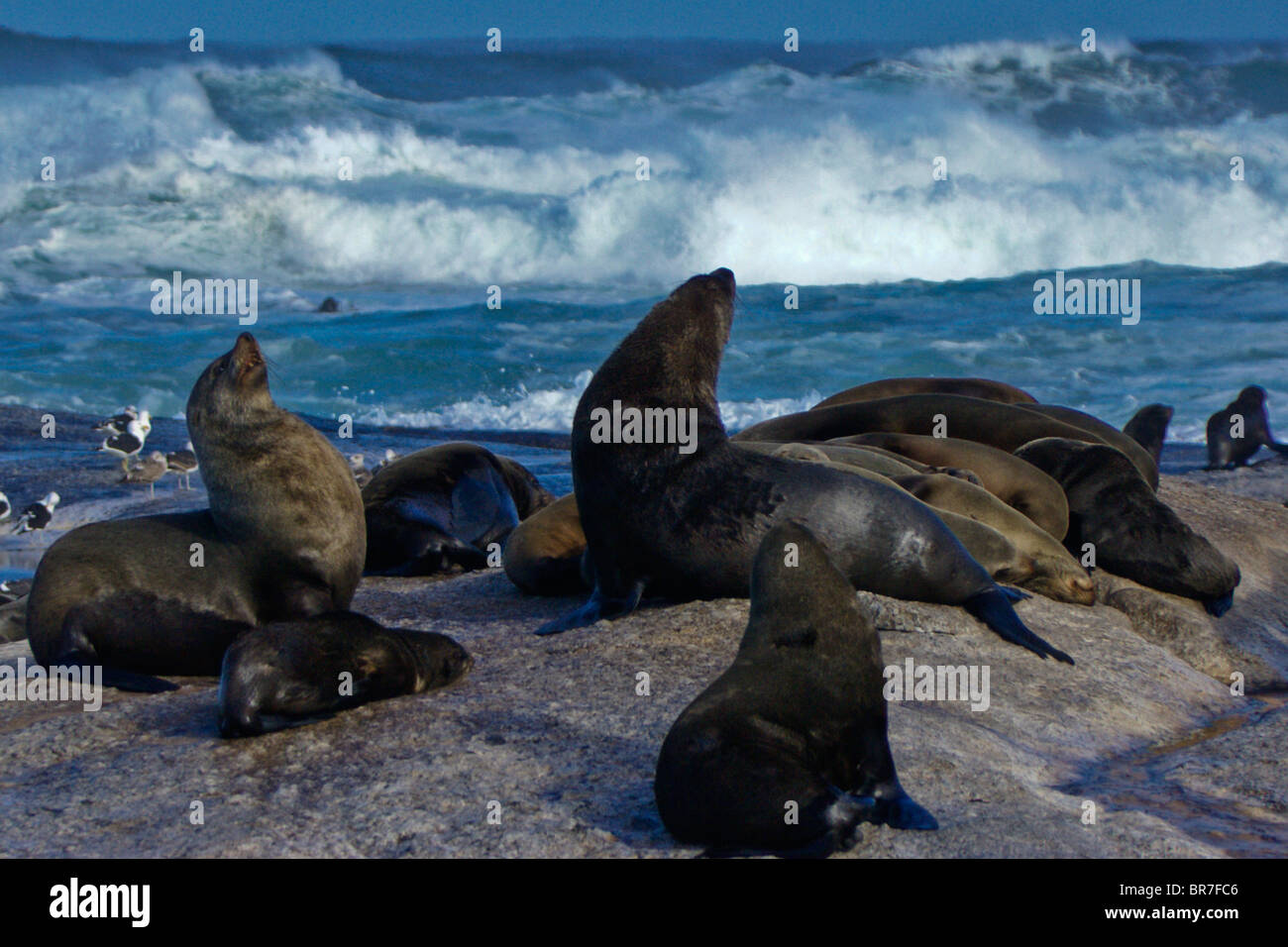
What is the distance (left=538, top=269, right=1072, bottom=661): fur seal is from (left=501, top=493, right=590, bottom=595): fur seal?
71 centimetres

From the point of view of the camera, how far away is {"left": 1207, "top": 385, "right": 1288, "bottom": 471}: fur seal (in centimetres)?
1474

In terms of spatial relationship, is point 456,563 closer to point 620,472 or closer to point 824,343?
point 620,472

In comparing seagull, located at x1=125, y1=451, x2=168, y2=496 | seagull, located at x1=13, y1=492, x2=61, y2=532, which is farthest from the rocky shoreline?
seagull, located at x1=125, y1=451, x2=168, y2=496

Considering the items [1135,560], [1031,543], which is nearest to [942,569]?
[1031,543]

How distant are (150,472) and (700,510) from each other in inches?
A: 344

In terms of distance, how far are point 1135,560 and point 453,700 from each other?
14.4 ft

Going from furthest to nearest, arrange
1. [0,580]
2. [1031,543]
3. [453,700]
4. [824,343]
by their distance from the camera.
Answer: [824,343]
[0,580]
[1031,543]
[453,700]

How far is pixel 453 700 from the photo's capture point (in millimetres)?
4602

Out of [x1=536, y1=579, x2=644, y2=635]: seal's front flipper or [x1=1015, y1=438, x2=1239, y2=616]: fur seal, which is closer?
[x1=536, y1=579, x2=644, y2=635]: seal's front flipper
